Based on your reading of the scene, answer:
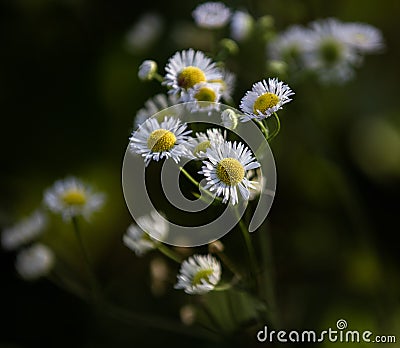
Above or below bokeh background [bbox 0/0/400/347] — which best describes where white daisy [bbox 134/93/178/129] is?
below

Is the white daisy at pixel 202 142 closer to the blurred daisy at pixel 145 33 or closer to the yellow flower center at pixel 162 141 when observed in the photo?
the yellow flower center at pixel 162 141

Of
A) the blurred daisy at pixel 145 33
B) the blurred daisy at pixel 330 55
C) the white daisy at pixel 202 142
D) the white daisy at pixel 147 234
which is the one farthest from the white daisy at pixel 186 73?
the blurred daisy at pixel 145 33

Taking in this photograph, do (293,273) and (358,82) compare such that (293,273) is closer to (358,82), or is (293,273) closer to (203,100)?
(358,82)

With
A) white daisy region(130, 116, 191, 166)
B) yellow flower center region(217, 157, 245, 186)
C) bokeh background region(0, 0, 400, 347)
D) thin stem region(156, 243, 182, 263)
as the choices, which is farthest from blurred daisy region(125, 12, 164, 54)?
yellow flower center region(217, 157, 245, 186)

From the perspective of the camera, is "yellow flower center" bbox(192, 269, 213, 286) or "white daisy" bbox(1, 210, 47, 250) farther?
"white daisy" bbox(1, 210, 47, 250)

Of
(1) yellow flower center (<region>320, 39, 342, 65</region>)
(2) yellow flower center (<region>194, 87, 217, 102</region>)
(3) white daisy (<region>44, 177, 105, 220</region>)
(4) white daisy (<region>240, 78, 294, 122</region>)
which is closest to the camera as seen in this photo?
(4) white daisy (<region>240, 78, 294, 122</region>)

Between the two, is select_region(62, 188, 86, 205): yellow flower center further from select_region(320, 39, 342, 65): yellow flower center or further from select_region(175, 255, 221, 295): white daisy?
select_region(320, 39, 342, 65): yellow flower center

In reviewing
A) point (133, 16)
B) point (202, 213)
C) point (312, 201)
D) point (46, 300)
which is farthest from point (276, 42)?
point (46, 300)
